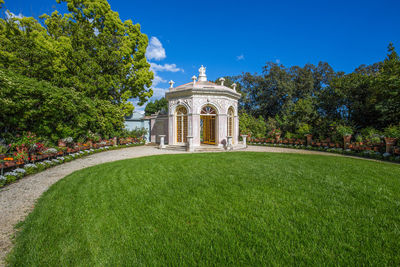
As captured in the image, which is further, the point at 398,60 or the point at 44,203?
the point at 398,60

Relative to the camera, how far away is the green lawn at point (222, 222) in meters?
1.90

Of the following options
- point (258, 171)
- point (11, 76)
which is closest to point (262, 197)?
point (258, 171)

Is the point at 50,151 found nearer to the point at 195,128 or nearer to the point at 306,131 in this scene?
the point at 195,128

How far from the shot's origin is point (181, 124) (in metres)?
13.5

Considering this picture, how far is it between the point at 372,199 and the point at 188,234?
3.05 meters

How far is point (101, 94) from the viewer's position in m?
13.7

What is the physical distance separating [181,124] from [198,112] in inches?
66.4

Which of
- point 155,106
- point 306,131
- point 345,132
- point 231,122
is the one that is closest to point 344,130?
point 345,132

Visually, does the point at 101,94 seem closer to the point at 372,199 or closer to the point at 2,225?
the point at 2,225

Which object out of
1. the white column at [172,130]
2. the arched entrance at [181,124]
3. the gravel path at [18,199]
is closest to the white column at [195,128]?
the arched entrance at [181,124]

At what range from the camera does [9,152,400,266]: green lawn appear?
6.24 feet

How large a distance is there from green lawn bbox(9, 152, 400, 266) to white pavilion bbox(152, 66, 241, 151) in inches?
320

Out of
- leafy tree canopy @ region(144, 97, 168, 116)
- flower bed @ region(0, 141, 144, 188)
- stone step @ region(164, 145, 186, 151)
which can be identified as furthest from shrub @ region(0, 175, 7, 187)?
leafy tree canopy @ region(144, 97, 168, 116)

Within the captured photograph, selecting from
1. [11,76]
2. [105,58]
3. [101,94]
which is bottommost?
[11,76]
